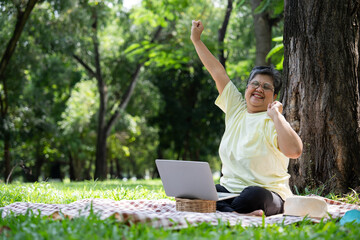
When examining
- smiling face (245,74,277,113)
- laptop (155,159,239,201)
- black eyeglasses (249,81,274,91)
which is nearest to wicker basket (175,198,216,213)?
laptop (155,159,239,201)

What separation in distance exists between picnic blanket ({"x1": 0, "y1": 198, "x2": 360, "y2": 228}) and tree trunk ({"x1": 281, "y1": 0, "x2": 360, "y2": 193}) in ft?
2.47

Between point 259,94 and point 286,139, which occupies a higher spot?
point 259,94

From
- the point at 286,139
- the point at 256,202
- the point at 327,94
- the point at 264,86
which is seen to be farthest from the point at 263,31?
the point at 256,202

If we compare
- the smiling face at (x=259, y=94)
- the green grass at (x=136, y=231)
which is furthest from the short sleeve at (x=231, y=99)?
the green grass at (x=136, y=231)

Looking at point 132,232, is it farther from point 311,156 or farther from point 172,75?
point 172,75

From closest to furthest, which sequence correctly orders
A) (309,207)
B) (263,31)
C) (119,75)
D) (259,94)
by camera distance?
(309,207), (259,94), (263,31), (119,75)

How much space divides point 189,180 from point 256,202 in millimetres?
564

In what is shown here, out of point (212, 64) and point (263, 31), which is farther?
point (263, 31)

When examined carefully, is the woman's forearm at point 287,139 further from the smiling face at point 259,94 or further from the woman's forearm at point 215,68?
the woman's forearm at point 215,68

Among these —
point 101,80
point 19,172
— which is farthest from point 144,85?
point 19,172

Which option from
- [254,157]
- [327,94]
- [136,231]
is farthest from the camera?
[327,94]

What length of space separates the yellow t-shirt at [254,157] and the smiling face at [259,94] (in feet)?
0.24

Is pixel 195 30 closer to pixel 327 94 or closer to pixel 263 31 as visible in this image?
pixel 327 94

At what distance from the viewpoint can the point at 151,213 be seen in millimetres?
3639
